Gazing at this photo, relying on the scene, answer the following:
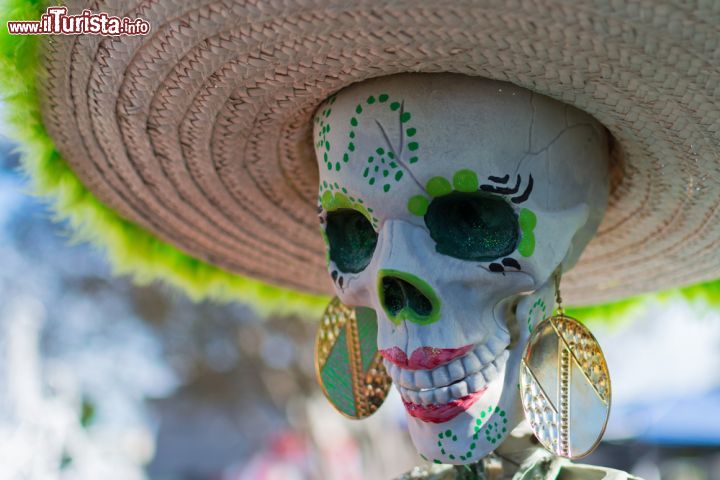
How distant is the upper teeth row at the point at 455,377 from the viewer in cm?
116

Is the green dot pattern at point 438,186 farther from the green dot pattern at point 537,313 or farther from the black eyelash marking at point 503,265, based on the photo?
the green dot pattern at point 537,313

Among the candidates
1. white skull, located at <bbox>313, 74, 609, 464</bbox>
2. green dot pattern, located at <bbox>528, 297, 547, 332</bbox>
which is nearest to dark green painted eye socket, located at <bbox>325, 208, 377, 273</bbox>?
white skull, located at <bbox>313, 74, 609, 464</bbox>

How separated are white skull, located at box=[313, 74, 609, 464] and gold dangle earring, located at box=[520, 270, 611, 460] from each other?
3 cm

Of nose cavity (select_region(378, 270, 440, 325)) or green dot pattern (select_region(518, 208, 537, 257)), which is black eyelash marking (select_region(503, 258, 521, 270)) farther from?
nose cavity (select_region(378, 270, 440, 325))

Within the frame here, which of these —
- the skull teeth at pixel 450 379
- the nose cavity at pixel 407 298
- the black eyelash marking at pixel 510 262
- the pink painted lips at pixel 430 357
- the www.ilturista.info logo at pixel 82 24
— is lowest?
the skull teeth at pixel 450 379

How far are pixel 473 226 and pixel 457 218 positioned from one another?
0.09 feet

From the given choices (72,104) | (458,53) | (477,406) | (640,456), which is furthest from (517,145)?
(640,456)

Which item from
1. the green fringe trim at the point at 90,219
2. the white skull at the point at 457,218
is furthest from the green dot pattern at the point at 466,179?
the green fringe trim at the point at 90,219

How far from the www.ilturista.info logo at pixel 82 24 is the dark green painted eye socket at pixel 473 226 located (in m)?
0.50

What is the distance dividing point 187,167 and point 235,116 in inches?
7.7

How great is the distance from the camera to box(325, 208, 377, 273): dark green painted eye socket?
129 centimetres

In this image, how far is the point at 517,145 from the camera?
114 cm

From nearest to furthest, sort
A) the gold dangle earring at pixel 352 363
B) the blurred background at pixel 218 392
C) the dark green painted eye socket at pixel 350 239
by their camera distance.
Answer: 1. the dark green painted eye socket at pixel 350 239
2. the gold dangle earring at pixel 352 363
3. the blurred background at pixel 218 392

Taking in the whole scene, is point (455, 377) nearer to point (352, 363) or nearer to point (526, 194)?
point (526, 194)
